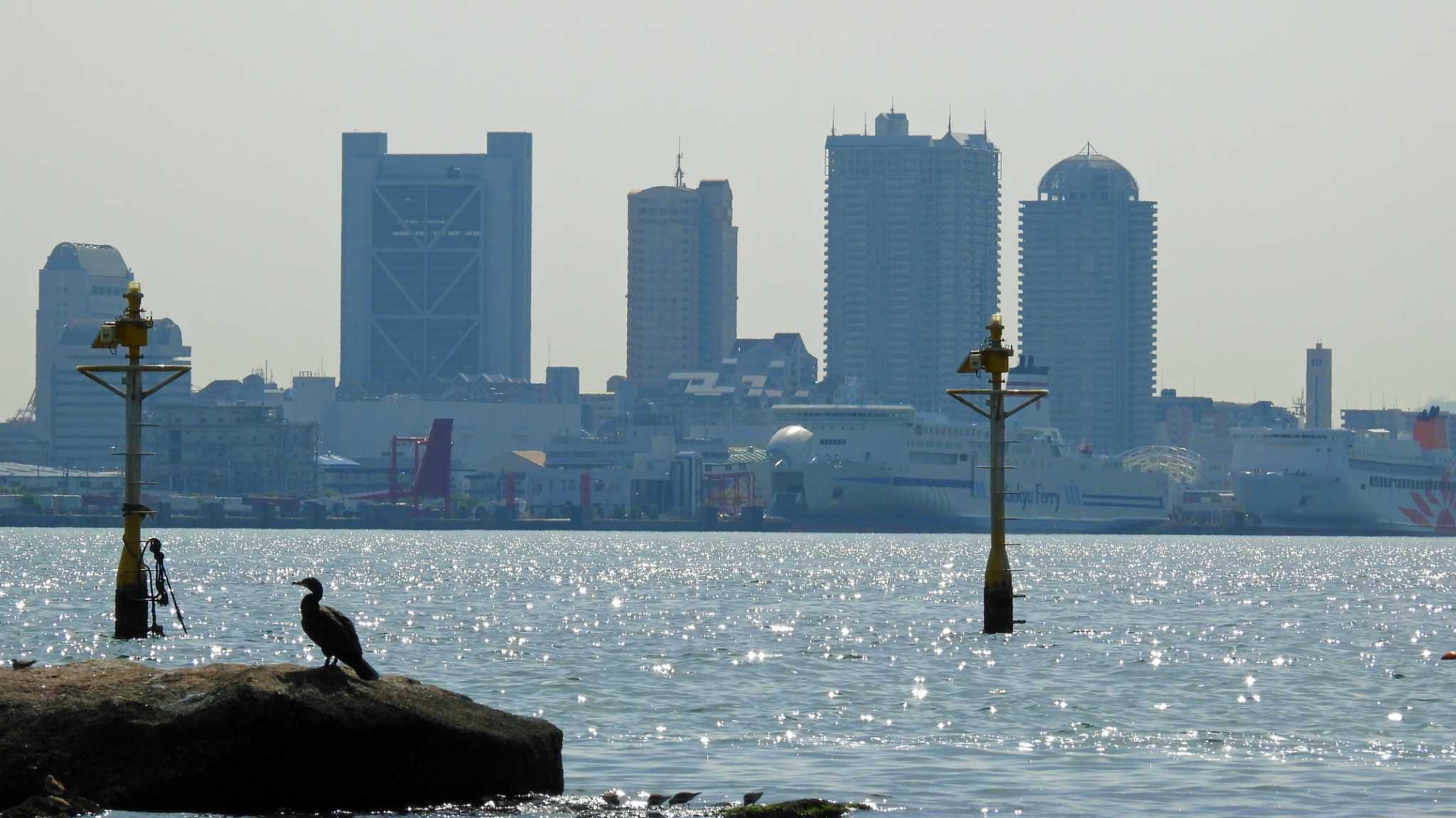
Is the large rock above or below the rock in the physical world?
above

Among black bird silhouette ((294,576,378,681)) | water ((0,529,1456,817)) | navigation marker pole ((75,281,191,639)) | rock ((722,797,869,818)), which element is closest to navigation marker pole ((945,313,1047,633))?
water ((0,529,1456,817))

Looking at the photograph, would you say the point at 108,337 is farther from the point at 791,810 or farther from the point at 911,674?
the point at 791,810

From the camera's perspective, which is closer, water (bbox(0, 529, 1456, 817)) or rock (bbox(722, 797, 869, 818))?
rock (bbox(722, 797, 869, 818))

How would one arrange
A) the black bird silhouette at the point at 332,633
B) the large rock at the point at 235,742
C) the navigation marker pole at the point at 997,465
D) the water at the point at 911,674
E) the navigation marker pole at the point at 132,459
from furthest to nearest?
1. the navigation marker pole at the point at 997,465
2. the navigation marker pole at the point at 132,459
3. the water at the point at 911,674
4. the black bird silhouette at the point at 332,633
5. the large rock at the point at 235,742

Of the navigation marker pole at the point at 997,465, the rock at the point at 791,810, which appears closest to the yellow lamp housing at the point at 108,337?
the navigation marker pole at the point at 997,465

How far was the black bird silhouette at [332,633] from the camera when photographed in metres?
24.1

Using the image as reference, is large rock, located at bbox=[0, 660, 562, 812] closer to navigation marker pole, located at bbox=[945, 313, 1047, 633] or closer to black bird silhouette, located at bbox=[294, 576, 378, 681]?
black bird silhouette, located at bbox=[294, 576, 378, 681]

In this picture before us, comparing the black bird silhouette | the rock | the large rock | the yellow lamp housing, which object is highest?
the yellow lamp housing

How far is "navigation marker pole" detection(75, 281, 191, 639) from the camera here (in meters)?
39.4

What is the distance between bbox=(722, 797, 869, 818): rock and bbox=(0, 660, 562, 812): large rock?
2.74m

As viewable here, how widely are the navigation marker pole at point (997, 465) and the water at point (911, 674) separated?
4.52ft

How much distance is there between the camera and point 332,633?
24.2 meters

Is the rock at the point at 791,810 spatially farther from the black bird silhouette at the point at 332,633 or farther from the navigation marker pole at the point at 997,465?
the navigation marker pole at the point at 997,465

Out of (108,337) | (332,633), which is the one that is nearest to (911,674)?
(108,337)
